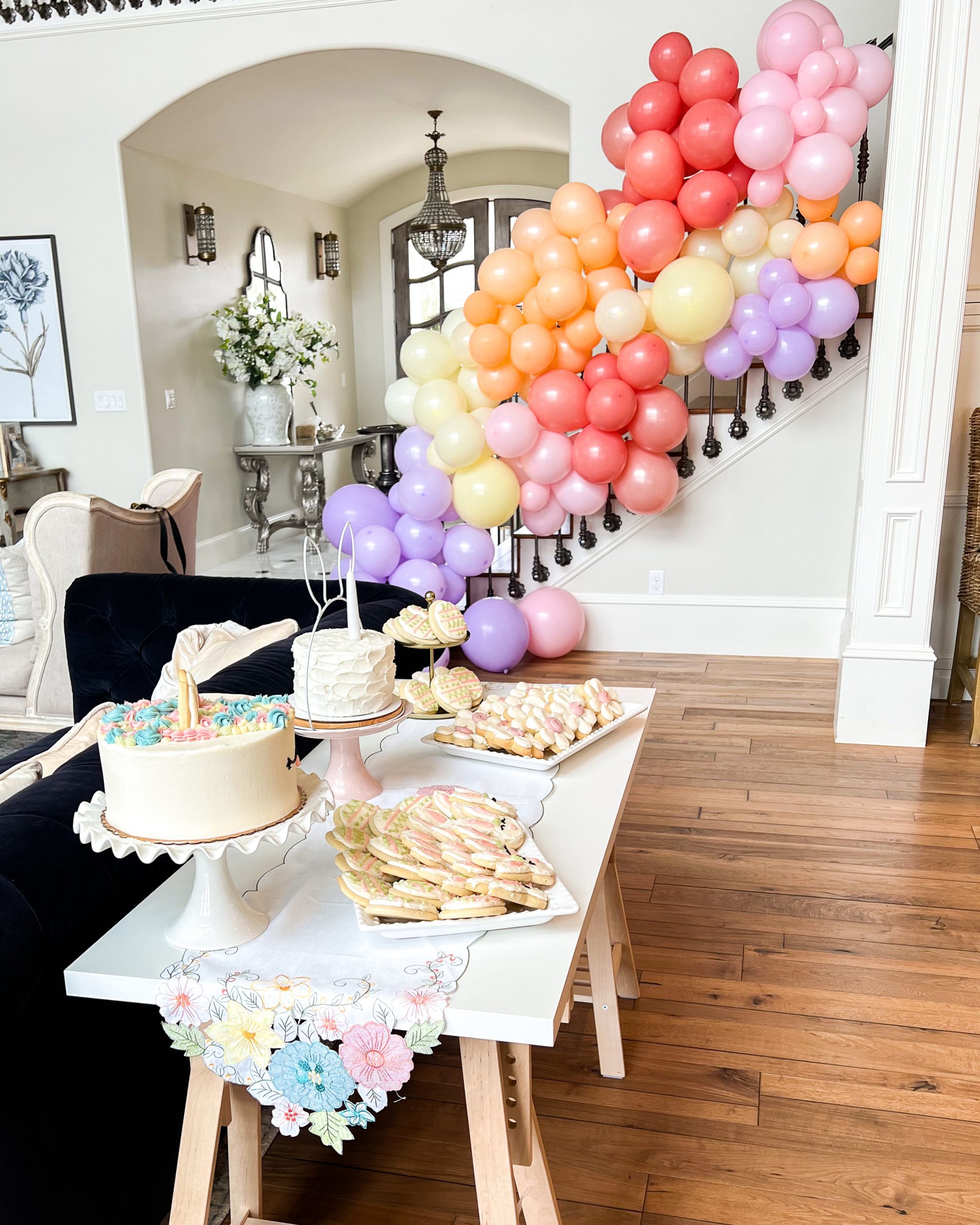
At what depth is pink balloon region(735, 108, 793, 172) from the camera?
339 cm

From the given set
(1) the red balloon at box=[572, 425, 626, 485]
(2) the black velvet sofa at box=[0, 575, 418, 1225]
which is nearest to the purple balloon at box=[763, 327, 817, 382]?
(1) the red balloon at box=[572, 425, 626, 485]

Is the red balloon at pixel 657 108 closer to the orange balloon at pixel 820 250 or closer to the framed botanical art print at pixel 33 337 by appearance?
the orange balloon at pixel 820 250

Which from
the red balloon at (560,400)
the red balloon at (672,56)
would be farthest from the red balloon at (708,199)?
the red balloon at (560,400)

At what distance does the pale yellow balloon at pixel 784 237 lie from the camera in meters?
3.66

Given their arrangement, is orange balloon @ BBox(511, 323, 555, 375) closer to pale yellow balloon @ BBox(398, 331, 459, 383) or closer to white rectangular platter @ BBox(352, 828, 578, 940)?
pale yellow balloon @ BBox(398, 331, 459, 383)

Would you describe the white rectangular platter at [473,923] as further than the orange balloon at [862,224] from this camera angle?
No

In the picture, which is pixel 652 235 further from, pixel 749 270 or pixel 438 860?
pixel 438 860

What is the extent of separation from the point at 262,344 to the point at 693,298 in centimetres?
379

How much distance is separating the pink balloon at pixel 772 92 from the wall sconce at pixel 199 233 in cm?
380

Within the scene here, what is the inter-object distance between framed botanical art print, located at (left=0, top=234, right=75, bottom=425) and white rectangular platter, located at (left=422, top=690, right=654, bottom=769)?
4.88 m

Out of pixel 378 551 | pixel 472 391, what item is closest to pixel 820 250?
pixel 472 391

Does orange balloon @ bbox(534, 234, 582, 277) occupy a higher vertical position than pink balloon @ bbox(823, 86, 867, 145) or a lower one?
lower

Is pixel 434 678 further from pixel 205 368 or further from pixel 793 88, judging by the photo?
pixel 205 368

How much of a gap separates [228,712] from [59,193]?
5341mm
